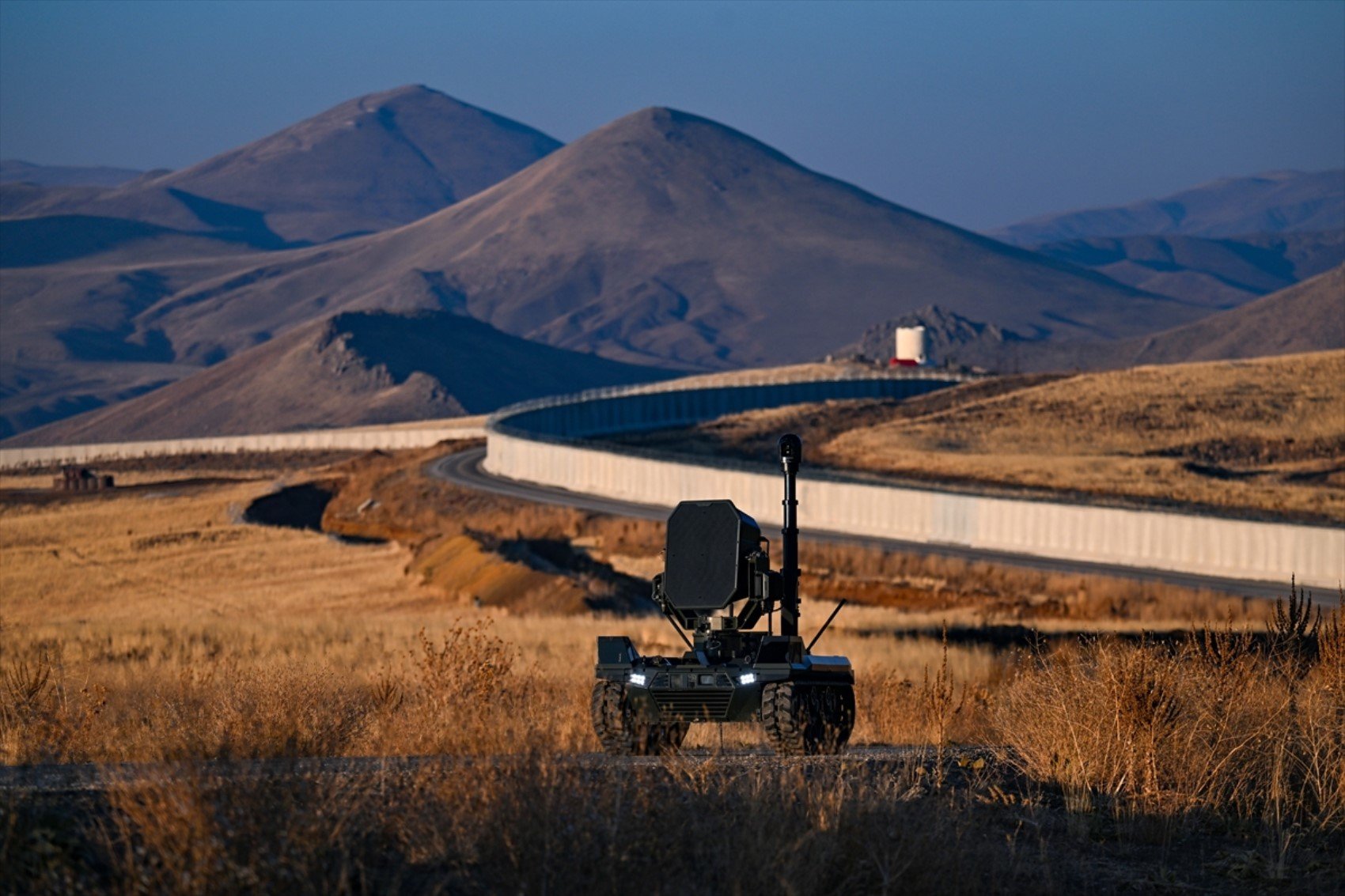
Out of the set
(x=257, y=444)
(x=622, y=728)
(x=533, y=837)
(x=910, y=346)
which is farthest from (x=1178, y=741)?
(x=910, y=346)

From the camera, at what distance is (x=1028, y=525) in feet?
163

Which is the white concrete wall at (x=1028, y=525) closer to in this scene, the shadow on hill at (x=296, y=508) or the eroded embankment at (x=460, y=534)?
the eroded embankment at (x=460, y=534)

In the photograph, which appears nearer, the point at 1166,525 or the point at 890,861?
the point at 890,861

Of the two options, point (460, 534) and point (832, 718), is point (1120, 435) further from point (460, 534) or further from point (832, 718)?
point (832, 718)

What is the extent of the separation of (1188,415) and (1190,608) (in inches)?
2266

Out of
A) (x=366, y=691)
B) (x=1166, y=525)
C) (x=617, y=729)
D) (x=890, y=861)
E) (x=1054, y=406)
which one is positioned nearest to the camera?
(x=890, y=861)

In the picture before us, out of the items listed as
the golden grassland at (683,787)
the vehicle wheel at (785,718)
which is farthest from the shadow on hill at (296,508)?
the vehicle wheel at (785,718)

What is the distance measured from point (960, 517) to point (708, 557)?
40526 mm

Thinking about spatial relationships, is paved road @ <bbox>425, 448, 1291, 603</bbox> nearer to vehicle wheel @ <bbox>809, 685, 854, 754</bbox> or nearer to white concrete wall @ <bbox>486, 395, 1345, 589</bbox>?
white concrete wall @ <bbox>486, 395, 1345, 589</bbox>

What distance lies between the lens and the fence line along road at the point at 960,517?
43875 millimetres

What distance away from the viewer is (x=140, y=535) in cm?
5919

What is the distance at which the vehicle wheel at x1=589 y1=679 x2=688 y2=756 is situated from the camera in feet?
39.3

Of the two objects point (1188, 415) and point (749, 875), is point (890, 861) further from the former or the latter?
point (1188, 415)

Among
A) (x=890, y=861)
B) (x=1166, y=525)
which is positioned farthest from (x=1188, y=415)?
(x=890, y=861)
